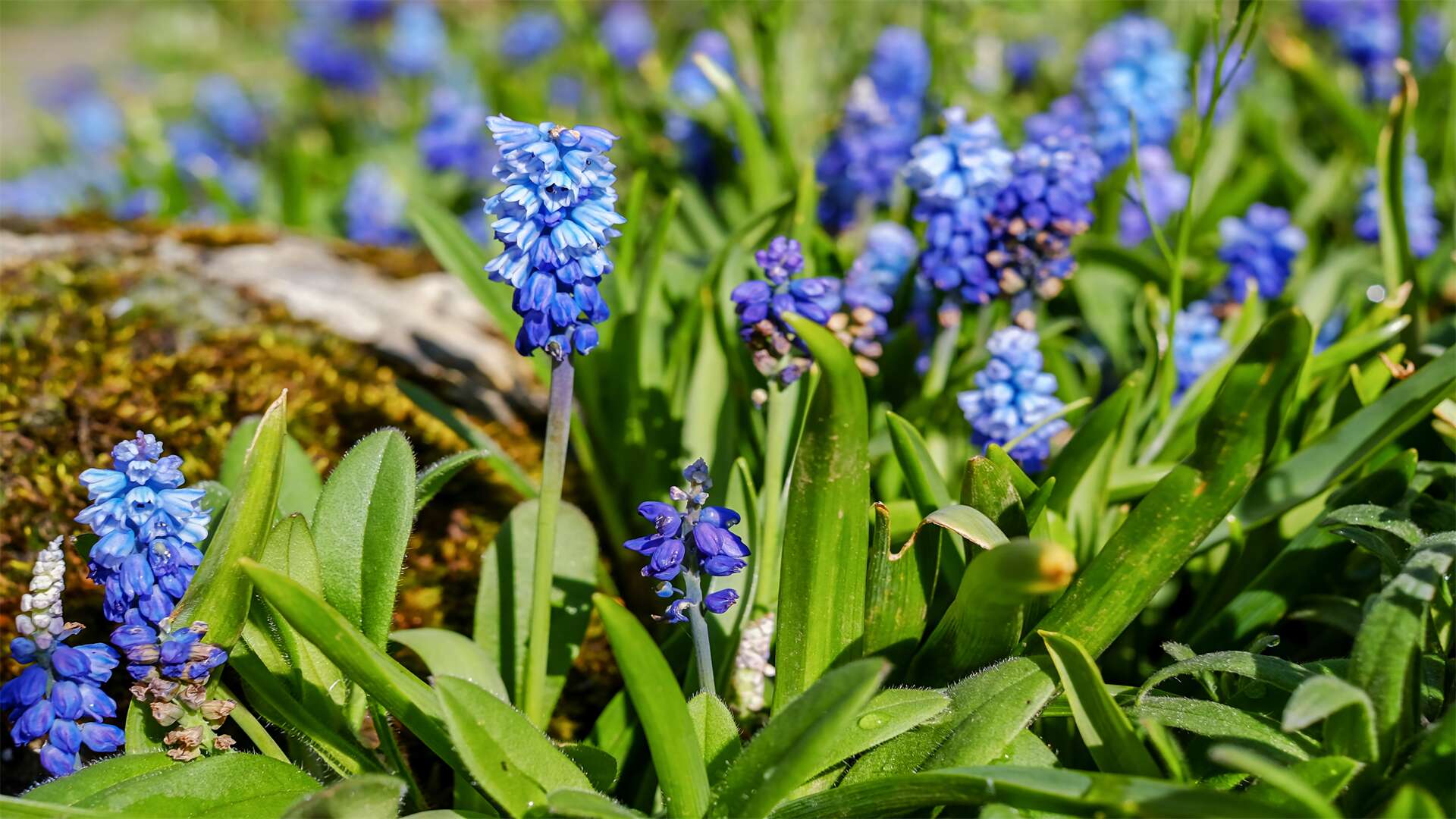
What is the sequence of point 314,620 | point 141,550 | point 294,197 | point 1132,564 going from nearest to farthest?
point 314,620 < point 141,550 < point 1132,564 < point 294,197

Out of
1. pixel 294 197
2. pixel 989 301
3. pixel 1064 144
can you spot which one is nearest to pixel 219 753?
pixel 989 301

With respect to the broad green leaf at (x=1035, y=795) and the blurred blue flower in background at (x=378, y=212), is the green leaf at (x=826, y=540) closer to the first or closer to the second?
the broad green leaf at (x=1035, y=795)

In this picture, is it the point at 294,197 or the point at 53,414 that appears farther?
the point at 294,197

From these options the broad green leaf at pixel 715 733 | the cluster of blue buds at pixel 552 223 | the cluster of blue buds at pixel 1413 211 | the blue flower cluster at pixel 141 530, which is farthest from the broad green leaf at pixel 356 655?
the cluster of blue buds at pixel 1413 211

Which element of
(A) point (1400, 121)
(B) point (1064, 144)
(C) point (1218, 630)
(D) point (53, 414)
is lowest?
(C) point (1218, 630)

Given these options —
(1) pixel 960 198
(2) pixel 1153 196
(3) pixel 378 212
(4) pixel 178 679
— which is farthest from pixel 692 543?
(3) pixel 378 212

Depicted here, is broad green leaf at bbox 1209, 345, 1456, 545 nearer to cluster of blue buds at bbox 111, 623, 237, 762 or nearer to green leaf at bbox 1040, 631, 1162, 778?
green leaf at bbox 1040, 631, 1162, 778

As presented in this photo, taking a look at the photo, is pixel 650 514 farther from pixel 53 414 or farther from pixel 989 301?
pixel 53 414

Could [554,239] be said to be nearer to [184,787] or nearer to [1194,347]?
[184,787]
